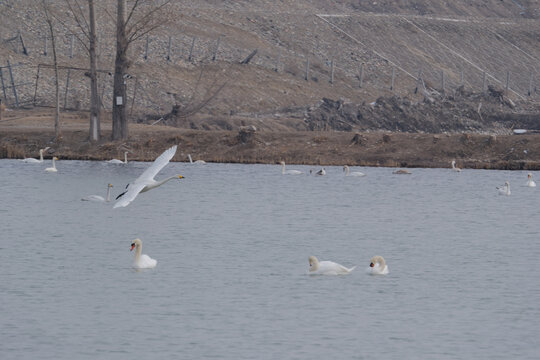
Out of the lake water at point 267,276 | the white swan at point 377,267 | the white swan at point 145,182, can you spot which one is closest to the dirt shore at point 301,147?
the lake water at point 267,276

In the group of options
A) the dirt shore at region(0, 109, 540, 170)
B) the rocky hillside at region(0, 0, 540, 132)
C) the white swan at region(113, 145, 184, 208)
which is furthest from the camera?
the rocky hillside at region(0, 0, 540, 132)

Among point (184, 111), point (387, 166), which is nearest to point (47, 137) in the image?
point (184, 111)

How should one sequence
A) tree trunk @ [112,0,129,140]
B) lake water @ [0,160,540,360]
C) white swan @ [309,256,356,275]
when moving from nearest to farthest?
lake water @ [0,160,540,360]
white swan @ [309,256,356,275]
tree trunk @ [112,0,129,140]

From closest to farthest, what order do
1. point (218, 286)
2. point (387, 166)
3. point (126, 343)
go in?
point (126, 343) < point (218, 286) < point (387, 166)

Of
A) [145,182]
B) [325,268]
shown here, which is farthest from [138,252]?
[325,268]

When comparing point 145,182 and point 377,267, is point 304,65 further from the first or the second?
point 377,267

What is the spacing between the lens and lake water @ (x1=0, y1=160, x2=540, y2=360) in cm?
1573

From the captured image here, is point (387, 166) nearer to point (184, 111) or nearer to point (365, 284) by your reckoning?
point (184, 111)

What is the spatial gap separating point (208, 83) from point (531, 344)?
57.7 meters

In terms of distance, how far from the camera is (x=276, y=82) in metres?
76.4

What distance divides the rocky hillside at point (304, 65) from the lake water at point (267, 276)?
17.2m

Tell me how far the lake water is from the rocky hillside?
1723cm

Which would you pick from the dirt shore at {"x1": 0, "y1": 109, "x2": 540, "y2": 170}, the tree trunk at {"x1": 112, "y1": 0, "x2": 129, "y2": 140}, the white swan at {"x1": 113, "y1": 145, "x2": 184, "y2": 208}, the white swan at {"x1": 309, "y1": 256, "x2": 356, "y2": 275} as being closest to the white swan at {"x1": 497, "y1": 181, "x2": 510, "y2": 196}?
the dirt shore at {"x1": 0, "y1": 109, "x2": 540, "y2": 170}

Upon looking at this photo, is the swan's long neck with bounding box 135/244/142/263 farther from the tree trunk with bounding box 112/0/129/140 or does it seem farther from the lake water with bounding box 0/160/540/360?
the tree trunk with bounding box 112/0/129/140
